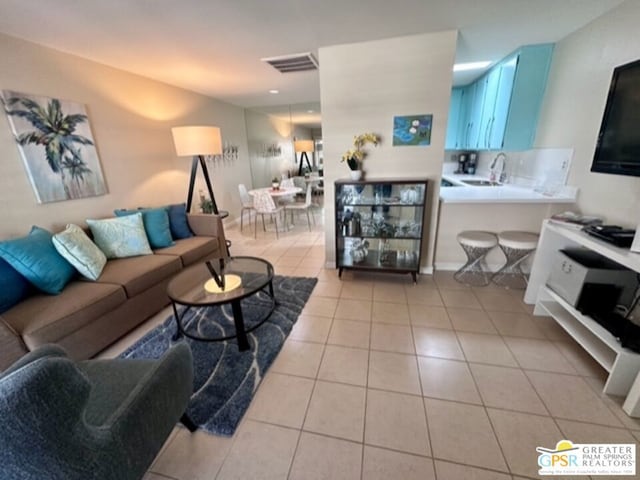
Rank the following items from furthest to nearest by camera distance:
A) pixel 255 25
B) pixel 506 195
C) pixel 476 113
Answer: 1. pixel 476 113
2. pixel 506 195
3. pixel 255 25

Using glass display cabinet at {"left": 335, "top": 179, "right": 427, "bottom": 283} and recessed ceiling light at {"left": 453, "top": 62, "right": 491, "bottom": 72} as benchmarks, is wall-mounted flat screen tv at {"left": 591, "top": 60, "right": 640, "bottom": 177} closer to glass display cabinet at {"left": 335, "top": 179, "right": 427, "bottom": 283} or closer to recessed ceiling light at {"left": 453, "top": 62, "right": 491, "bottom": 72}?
glass display cabinet at {"left": 335, "top": 179, "right": 427, "bottom": 283}

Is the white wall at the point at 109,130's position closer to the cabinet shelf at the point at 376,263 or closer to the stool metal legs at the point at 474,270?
the cabinet shelf at the point at 376,263

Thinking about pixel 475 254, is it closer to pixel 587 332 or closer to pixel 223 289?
pixel 587 332

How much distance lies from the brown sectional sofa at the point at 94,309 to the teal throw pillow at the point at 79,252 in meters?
0.07

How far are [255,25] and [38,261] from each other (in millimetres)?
2402

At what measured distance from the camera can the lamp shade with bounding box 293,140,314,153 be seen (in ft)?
19.7

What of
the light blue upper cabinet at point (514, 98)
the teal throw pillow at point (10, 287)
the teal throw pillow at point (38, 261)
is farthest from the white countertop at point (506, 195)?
the teal throw pillow at point (10, 287)

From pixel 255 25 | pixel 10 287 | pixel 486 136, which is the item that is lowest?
pixel 10 287

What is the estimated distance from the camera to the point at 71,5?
5.65 feet

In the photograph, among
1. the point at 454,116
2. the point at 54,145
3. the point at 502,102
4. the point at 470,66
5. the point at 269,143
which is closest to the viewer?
the point at 54,145

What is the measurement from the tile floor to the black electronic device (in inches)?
32.2

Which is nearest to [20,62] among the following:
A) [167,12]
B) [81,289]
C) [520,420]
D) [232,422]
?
[167,12]

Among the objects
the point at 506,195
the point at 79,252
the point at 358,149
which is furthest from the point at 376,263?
the point at 79,252

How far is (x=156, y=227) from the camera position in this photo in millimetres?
2740
